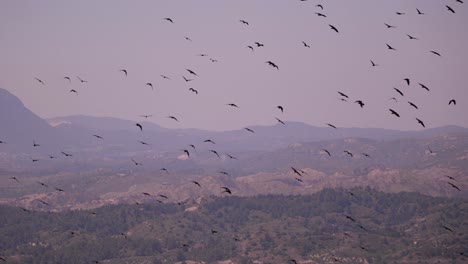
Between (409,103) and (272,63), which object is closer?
(409,103)

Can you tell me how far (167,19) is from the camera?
90500 millimetres

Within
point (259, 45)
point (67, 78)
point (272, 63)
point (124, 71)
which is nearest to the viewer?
point (272, 63)

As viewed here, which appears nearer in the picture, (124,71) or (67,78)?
(124,71)

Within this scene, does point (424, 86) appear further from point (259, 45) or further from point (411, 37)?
point (259, 45)

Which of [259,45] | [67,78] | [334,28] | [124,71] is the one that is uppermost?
[334,28]

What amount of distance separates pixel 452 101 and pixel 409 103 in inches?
258

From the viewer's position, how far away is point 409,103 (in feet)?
224

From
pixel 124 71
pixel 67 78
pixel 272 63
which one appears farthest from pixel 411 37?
pixel 67 78

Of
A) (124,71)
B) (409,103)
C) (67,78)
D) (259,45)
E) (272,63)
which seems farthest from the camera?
(67,78)

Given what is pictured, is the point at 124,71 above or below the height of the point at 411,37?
below

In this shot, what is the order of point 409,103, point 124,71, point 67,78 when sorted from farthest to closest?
point 67,78, point 124,71, point 409,103

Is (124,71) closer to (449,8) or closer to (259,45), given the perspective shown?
(259,45)

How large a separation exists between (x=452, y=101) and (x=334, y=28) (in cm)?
1505

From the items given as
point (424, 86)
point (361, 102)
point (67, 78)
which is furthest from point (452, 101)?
point (67, 78)
